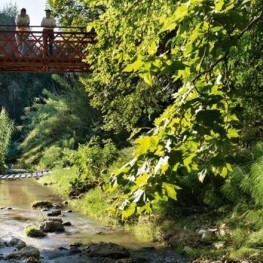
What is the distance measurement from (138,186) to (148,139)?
0.64 feet

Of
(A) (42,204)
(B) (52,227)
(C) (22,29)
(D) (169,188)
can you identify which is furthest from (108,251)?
(C) (22,29)

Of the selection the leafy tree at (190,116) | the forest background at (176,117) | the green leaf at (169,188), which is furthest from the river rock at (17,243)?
the green leaf at (169,188)

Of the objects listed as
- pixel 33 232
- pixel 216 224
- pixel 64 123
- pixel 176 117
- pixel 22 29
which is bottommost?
pixel 33 232

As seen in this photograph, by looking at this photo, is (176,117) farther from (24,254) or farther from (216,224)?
(216,224)

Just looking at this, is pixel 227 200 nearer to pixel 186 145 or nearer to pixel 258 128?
pixel 258 128

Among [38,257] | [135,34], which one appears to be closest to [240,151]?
[135,34]

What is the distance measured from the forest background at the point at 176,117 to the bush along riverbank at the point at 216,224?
0.02 metres

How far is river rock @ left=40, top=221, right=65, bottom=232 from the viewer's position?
1093 centimetres

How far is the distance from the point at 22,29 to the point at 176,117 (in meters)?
12.9

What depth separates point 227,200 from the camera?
9.85 metres

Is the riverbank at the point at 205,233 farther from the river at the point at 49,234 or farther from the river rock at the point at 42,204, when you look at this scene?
the river rock at the point at 42,204

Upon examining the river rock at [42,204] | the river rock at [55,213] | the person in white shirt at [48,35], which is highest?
the person in white shirt at [48,35]

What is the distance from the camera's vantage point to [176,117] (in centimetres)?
219

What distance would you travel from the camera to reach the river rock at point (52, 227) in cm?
1093
